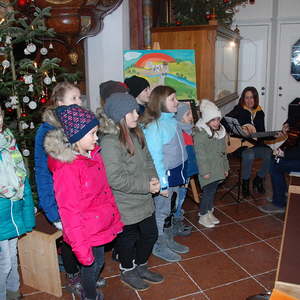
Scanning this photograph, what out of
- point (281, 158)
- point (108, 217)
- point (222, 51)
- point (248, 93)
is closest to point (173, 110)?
point (108, 217)

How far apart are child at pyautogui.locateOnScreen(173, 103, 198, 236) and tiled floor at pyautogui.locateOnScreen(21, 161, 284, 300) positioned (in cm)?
14

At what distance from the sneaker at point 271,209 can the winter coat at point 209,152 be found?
86cm

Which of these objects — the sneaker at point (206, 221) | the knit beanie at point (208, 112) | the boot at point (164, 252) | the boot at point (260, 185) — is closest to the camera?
the boot at point (164, 252)

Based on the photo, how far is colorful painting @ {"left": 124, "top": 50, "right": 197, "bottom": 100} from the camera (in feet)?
14.1

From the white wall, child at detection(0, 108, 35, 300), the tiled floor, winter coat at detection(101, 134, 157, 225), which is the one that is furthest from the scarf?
the white wall

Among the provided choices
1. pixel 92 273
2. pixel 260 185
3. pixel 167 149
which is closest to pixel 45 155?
pixel 92 273

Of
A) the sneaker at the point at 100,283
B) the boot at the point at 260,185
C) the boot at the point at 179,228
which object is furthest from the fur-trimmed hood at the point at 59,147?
the boot at the point at 260,185

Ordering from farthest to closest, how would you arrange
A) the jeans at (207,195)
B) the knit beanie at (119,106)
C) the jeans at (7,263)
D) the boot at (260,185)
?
the boot at (260,185)
the jeans at (207,195)
the knit beanie at (119,106)
the jeans at (7,263)

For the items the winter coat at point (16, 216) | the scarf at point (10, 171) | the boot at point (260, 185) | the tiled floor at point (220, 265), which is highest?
the scarf at point (10, 171)

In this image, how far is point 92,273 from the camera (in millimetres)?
2244

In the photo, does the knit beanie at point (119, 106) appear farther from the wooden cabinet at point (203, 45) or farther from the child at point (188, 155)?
the wooden cabinet at point (203, 45)

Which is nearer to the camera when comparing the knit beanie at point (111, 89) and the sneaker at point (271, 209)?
the knit beanie at point (111, 89)

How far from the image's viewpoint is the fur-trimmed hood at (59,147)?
1966 millimetres

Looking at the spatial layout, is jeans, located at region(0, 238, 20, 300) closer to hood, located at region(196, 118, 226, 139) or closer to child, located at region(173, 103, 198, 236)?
child, located at region(173, 103, 198, 236)
